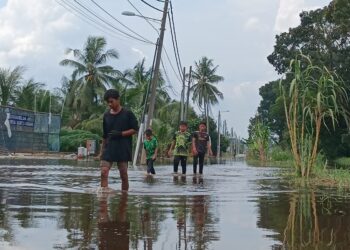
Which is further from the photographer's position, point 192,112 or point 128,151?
point 192,112

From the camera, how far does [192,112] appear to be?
6712cm

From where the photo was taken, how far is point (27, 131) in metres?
40.2

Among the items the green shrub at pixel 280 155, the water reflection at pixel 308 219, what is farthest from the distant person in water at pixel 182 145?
the green shrub at pixel 280 155

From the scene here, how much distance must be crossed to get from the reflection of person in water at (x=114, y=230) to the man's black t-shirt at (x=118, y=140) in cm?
226

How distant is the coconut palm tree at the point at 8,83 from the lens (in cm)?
4609

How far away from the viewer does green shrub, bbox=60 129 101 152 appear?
4608cm

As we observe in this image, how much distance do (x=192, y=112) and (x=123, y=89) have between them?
19.9 m

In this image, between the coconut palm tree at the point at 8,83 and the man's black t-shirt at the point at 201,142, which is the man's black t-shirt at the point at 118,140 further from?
the coconut palm tree at the point at 8,83

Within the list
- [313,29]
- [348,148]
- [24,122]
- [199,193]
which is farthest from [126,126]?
[313,29]

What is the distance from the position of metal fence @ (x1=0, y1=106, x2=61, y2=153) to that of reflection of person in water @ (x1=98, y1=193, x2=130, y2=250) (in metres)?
32.0

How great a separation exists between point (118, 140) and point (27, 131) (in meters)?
32.3

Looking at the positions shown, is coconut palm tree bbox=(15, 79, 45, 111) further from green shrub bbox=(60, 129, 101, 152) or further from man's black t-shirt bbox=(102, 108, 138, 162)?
man's black t-shirt bbox=(102, 108, 138, 162)

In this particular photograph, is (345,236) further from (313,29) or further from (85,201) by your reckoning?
(313,29)

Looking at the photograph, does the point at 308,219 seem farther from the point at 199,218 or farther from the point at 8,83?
the point at 8,83
